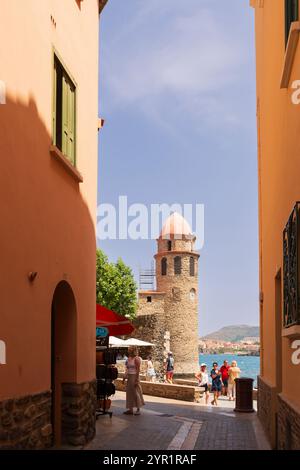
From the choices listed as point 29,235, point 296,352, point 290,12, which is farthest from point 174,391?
point 290,12

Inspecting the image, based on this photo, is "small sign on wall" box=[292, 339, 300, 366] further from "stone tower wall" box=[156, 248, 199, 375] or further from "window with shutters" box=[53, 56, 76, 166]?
"stone tower wall" box=[156, 248, 199, 375]

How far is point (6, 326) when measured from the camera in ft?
26.0

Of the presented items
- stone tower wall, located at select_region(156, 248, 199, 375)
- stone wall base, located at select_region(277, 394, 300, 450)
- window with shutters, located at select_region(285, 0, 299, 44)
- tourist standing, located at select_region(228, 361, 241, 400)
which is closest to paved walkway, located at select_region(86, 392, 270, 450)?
stone wall base, located at select_region(277, 394, 300, 450)

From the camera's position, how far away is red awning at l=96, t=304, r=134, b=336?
1623 cm

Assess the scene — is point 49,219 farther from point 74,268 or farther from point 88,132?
point 88,132

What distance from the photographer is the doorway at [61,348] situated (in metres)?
11.2

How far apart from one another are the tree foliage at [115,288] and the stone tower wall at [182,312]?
10.2 m

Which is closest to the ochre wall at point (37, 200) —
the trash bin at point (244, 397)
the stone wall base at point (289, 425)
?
the stone wall base at point (289, 425)

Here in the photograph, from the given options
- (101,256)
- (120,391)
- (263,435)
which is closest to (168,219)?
(101,256)

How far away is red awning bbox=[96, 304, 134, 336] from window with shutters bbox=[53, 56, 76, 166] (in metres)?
5.58

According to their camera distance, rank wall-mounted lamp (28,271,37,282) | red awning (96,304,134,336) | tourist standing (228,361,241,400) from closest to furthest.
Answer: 1. wall-mounted lamp (28,271,37,282)
2. red awning (96,304,134,336)
3. tourist standing (228,361,241,400)

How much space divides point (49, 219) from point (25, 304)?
166 centimetres

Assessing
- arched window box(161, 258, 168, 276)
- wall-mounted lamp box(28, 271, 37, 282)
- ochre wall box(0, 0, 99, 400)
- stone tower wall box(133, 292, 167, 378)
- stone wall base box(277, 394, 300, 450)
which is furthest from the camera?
arched window box(161, 258, 168, 276)

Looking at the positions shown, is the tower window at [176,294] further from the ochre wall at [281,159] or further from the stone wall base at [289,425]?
the stone wall base at [289,425]
